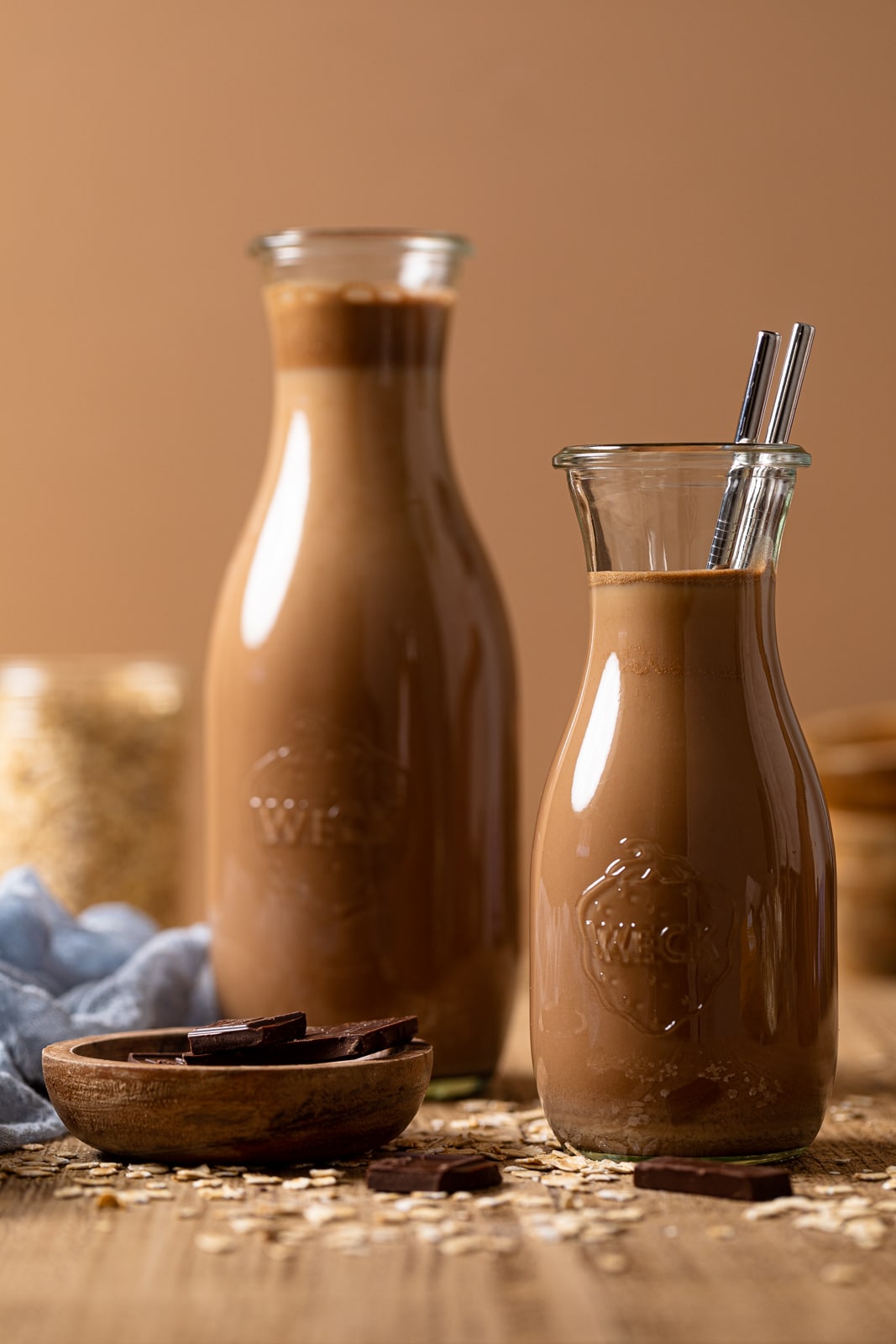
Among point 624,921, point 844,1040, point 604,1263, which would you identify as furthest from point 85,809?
point 604,1263

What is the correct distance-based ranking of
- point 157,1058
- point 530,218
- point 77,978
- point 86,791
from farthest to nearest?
point 530,218 → point 86,791 → point 77,978 → point 157,1058

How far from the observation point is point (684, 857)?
2.51ft

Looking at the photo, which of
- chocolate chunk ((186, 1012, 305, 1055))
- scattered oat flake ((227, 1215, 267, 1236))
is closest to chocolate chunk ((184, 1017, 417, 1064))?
chocolate chunk ((186, 1012, 305, 1055))

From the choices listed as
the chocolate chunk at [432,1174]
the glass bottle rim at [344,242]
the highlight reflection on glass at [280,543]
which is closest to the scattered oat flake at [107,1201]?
the chocolate chunk at [432,1174]

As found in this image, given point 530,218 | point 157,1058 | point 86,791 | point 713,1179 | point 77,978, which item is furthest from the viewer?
point 530,218

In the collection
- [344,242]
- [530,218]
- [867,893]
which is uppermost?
[530,218]

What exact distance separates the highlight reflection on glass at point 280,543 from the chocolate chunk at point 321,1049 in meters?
0.28

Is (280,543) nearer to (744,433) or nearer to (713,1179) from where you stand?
(744,433)

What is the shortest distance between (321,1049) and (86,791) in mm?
691

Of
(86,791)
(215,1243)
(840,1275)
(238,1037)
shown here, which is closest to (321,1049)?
(238,1037)

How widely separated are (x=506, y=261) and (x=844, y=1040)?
1061 mm

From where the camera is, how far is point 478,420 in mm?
1906

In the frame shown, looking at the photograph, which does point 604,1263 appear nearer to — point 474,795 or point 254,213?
point 474,795

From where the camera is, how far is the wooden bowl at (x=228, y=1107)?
761 millimetres
